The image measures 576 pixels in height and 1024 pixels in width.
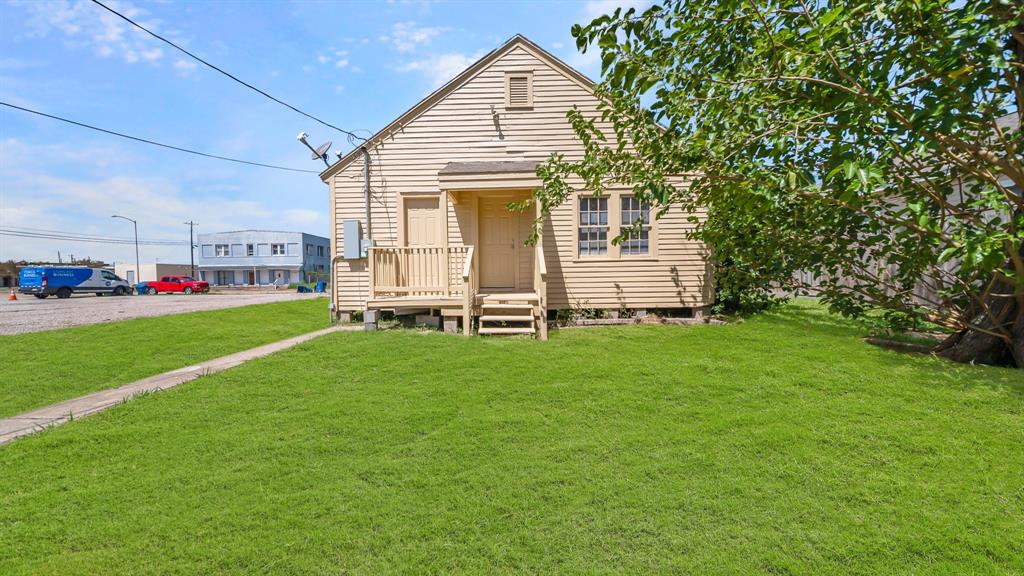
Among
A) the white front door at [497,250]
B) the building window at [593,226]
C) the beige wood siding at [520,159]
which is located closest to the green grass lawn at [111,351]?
the beige wood siding at [520,159]

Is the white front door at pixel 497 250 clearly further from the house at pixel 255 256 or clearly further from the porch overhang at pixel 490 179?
the house at pixel 255 256

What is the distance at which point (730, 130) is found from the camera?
3900 mm

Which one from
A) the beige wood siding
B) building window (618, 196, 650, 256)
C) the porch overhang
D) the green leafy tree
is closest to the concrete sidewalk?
the beige wood siding

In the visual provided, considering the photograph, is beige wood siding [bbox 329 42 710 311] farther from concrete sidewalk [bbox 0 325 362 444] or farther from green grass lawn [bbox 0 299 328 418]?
concrete sidewalk [bbox 0 325 362 444]

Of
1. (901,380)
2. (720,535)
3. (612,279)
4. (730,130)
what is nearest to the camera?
(720,535)

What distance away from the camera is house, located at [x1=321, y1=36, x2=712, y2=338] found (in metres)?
8.87

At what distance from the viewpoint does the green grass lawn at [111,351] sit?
5352 millimetres

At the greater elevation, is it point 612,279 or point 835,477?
point 612,279

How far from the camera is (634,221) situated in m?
8.81

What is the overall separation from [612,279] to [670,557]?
7.06 metres

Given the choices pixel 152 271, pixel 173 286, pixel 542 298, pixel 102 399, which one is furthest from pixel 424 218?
pixel 152 271

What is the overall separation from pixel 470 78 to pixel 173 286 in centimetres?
3965

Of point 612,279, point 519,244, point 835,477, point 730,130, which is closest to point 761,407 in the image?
point 835,477

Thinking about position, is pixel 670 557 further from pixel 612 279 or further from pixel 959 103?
pixel 612 279
